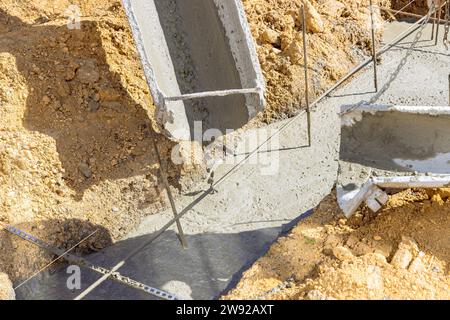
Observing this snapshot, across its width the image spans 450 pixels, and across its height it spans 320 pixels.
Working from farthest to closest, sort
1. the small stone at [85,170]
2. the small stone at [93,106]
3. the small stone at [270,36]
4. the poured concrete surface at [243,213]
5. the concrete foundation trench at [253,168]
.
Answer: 1. the small stone at [270,36]
2. the small stone at [93,106]
3. the small stone at [85,170]
4. the poured concrete surface at [243,213]
5. the concrete foundation trench at [253,168]

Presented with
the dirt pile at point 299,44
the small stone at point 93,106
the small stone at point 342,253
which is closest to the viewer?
the small stone at point 342,253

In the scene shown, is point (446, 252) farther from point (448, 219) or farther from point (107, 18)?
point (107, 18)

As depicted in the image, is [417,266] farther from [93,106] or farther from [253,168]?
[93,106]

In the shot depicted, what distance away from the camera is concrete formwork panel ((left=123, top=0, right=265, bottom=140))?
21.8 ft

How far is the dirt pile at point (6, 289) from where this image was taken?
209 inches

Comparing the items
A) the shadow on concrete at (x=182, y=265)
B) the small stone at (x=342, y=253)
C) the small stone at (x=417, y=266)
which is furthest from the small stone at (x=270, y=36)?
the small stone at (x=417, y=266)

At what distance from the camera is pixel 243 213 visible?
6359 millimetres

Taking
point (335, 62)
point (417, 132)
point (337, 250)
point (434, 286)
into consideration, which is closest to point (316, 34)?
point (335, 62)

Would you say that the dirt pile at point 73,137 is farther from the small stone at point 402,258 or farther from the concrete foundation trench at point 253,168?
the small stone at point 402,258

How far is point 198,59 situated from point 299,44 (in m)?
1.46

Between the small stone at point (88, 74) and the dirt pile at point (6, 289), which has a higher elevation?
the small stone at point (88, 74)

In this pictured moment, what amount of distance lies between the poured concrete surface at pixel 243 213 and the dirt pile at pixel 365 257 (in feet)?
1.25

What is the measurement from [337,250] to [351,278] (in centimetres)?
48

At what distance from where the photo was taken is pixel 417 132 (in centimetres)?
577
